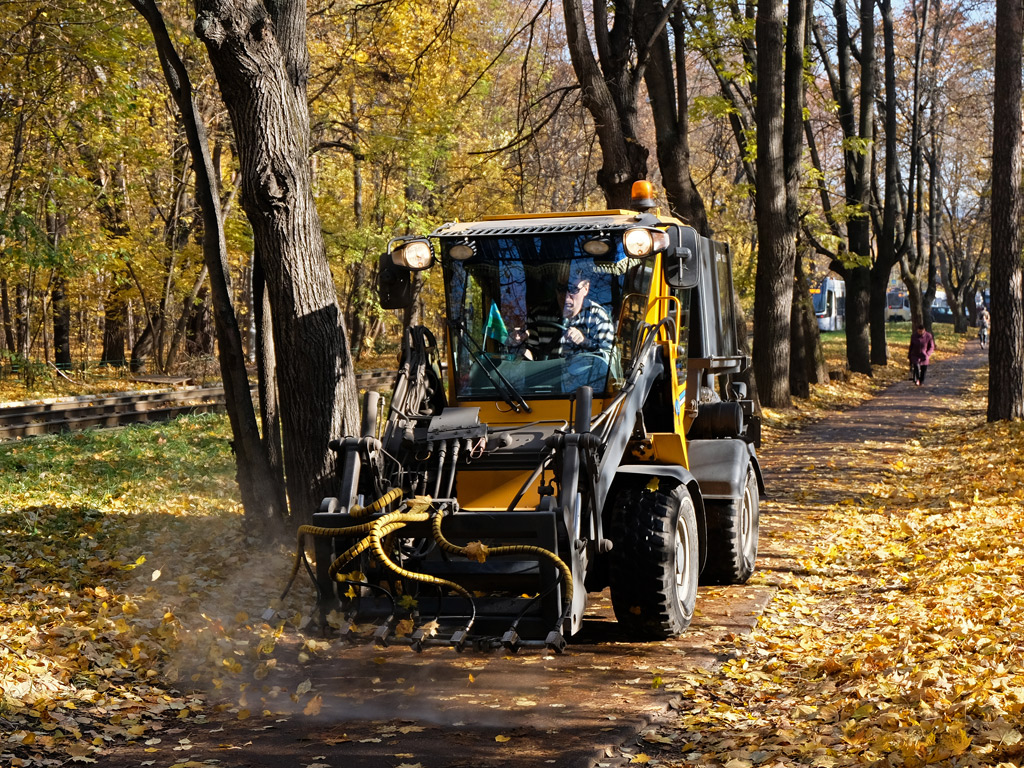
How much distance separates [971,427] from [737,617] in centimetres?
1296

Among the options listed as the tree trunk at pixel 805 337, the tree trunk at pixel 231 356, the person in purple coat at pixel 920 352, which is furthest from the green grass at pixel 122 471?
the person in purple coat at pixel 920 352

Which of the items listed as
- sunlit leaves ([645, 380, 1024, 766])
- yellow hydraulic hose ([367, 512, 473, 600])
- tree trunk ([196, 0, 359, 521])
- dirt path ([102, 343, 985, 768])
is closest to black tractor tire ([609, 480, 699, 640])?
→ dirt path ([102, 343, 985, 768])

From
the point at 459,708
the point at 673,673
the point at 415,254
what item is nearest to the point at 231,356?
the point at 415,254

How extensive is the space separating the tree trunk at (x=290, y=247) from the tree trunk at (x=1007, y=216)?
40.3ft

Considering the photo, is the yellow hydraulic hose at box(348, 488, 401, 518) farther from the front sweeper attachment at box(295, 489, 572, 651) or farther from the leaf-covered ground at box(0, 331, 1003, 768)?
the leaf-covered ground at box(0, 331, 1003, 768)

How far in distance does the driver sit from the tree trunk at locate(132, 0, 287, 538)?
3427mm

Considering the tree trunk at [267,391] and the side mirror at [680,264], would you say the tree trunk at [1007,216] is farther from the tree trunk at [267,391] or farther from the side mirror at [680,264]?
the tree trunk at [267,391]

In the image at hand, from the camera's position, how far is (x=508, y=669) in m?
7.09

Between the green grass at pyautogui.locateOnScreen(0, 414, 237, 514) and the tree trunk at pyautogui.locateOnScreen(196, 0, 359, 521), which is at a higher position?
the tree trunk at pyautogui.locateOnScreen(196, 0, 359, 521)

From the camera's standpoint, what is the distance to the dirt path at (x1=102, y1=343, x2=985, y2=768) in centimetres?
554

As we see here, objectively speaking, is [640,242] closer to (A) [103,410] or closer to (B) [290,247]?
(B) [290,247]

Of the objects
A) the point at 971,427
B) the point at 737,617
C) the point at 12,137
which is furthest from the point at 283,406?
the point at 12,137

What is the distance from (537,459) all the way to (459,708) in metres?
1.94

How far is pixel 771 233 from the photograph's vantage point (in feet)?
73.3
